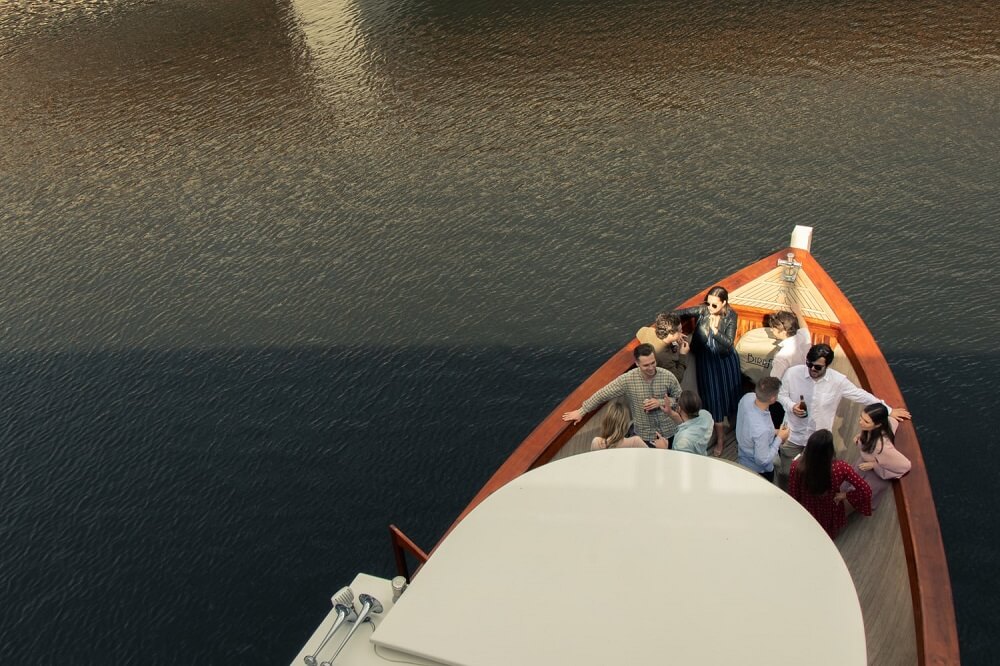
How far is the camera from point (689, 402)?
6.69m

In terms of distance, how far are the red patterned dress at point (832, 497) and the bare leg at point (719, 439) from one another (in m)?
→ 0.99

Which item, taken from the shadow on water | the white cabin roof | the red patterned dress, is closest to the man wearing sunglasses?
the red patterned dress

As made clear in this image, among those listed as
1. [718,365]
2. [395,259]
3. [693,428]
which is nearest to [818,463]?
[693,428]

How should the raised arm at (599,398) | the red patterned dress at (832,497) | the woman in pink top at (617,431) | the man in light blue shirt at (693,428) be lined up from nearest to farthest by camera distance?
the red patterned dress at (832,497) < the man in light blue shirt at (693,428) < the woman in pink top at (617,431) < the raised arm at (599,398)

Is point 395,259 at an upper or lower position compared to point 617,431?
upper

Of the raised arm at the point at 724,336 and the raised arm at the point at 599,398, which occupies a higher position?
the raised arm at the point at 724,336

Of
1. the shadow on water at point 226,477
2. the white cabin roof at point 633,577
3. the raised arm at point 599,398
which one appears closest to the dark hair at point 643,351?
the raised arm at point 599,398

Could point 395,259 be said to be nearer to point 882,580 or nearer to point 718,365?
point 718,365

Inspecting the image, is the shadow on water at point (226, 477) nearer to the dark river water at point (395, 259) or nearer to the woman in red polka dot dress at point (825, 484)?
the dark river water at point (395, 259)

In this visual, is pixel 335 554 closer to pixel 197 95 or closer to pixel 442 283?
pixel 442 283

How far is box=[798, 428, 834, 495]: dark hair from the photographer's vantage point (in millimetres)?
6051

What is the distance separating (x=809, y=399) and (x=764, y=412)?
606 mm

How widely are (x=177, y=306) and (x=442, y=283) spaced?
12.2 ft

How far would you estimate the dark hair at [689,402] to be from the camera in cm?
668
